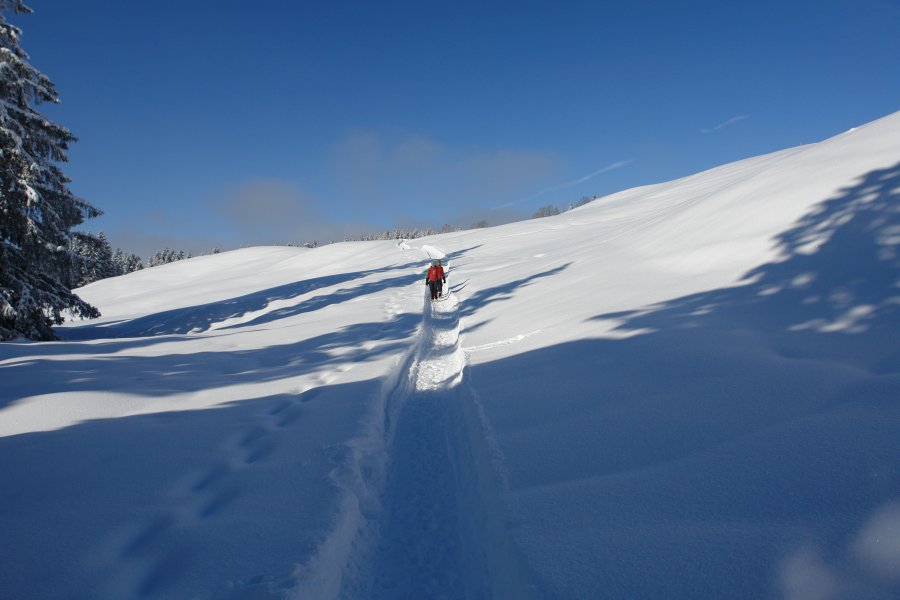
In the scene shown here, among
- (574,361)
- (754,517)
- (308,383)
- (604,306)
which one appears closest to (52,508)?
(308,383)

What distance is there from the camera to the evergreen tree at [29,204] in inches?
414

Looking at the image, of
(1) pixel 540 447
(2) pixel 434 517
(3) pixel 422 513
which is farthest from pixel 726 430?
(3) pixel 422 513

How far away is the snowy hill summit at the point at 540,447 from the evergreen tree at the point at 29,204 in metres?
4.70

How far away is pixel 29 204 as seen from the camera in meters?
10.6

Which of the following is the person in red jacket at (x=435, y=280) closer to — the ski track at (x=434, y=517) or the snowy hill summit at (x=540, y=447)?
Answer: the snowy hill summit at (x=540, y=447)

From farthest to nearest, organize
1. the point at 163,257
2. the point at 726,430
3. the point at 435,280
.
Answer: the point at 163,257 < the point at 435,280 < the point at 726,430

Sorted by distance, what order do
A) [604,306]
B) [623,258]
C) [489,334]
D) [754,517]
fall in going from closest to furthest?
[754,517] → [604,306] → [489,334] → [623,258]

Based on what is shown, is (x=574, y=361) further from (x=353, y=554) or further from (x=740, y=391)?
(x=353, y=554)

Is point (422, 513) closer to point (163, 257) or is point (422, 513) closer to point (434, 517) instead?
point (434, 517)

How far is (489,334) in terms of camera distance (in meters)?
8.55

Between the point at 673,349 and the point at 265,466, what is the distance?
4.62 meters

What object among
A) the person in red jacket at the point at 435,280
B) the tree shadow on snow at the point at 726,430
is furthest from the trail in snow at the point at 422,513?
the person in red jacket at the point at 435,280

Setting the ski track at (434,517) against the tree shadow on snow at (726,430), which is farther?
the ski track at (434,517)

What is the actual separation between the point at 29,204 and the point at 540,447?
13826 mm
